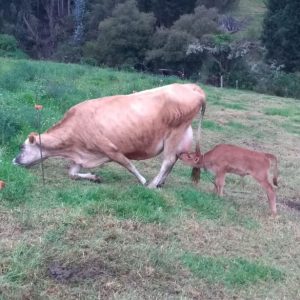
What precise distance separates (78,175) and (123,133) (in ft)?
2.47

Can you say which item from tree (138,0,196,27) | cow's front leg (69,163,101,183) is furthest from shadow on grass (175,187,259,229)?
tree (138,0,196,27)

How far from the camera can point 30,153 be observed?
884cm

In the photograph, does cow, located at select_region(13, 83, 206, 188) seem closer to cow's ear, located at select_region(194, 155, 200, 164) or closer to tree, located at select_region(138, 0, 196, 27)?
cow's ear, located at select_region(194, 155, 200, 164)

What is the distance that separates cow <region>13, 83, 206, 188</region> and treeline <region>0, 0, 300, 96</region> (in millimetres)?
22486

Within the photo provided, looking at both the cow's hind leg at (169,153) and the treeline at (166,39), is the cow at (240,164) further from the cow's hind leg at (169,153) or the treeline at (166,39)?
the treeline at (166,39)

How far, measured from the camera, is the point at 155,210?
7129 millimetres

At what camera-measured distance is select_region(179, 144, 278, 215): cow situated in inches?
332

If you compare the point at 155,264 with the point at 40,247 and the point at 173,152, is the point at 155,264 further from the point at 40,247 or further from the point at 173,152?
the point at 173,152

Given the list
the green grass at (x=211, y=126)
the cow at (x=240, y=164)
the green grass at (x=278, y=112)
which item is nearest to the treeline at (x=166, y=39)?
the green grass at (x=278, y=112)

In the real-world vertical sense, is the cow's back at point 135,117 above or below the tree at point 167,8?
above

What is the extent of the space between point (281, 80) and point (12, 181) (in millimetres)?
25003

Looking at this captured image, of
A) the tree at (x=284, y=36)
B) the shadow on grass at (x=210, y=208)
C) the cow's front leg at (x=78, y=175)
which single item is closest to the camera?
the shadow on grass at (x=210, y=208)

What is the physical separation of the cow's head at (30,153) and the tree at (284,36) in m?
26.4

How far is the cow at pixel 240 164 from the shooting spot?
8.43 m
